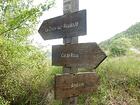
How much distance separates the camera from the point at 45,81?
28.2 ft

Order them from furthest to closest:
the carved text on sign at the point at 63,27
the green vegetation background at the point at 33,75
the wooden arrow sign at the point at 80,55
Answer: the green vegetation background at the point at 33,75 → the carved text on sign at the point at 63,27 → the wooden arrow sign at the point at 80,55

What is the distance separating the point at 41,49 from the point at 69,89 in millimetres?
4759

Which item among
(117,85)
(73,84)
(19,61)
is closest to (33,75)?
(19,61)

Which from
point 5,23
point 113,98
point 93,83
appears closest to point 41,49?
point 5,23

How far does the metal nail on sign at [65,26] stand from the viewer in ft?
15.0

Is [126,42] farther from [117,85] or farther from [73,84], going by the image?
[73,84]

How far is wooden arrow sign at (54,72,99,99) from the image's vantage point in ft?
14.4

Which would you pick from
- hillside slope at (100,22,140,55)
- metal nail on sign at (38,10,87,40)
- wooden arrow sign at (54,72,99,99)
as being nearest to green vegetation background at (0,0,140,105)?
metal nail on sign at (38,10,87,40)

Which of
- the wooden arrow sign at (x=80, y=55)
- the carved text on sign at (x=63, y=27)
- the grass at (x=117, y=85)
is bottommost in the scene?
the grass at (x=117, y=85)

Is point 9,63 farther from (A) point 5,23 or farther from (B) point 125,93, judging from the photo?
(B) point 125,93

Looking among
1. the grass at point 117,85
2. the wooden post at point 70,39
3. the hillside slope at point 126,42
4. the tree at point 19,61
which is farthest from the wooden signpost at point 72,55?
the hillside slope at point 126,42

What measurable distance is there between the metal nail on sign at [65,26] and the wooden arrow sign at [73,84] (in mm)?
603

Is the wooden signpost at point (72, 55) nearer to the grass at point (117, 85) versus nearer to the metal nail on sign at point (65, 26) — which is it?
the metal nail on sign at point (65, 26)

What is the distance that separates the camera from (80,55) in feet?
15.2
